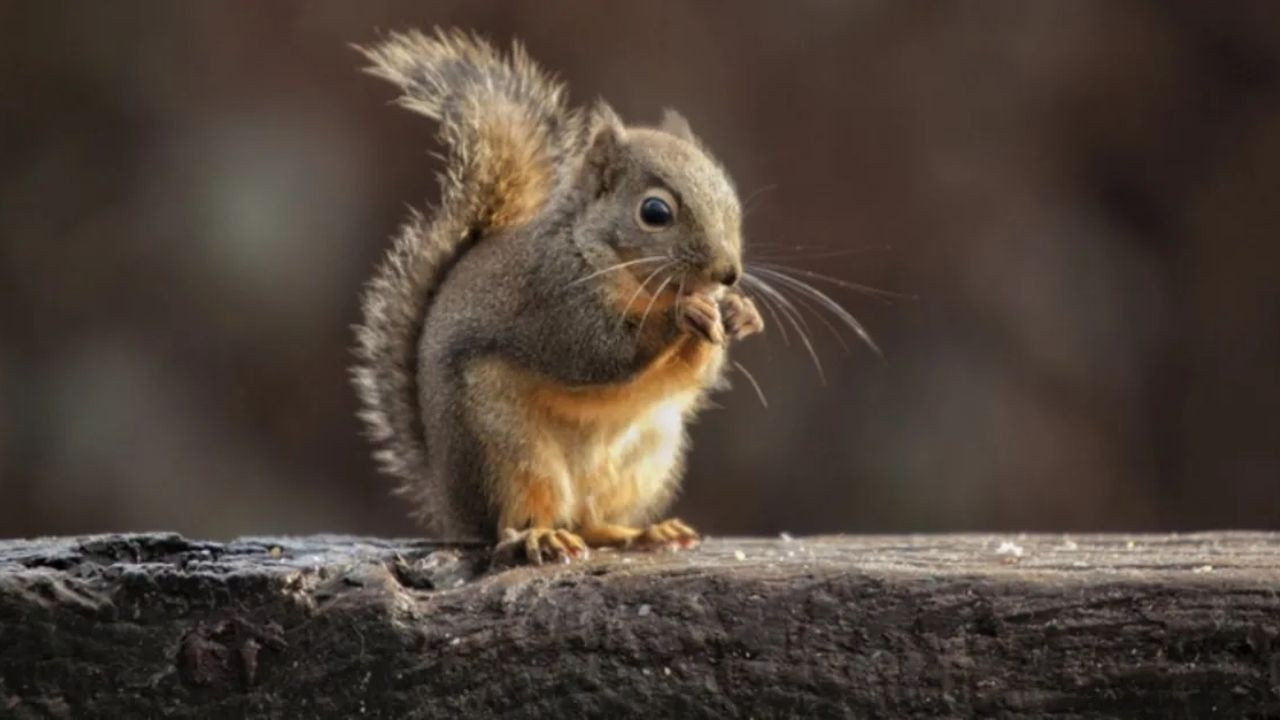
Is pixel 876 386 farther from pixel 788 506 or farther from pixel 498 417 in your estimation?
pixel 498 417

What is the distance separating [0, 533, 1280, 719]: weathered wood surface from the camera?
1.60 metres

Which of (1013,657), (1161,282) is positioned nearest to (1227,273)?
(1161,282)

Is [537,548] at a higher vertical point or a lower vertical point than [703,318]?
lower

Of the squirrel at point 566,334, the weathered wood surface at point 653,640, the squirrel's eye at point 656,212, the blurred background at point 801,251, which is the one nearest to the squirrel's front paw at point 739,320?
the squirrel at point 566,334

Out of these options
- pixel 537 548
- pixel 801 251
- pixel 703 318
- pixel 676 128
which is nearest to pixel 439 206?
pixel 676 128

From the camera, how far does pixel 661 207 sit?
2.07 metres

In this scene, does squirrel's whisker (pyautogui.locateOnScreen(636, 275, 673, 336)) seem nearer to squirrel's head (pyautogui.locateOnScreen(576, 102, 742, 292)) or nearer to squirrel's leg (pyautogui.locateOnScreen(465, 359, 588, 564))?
squirrel's head (pyautogui.locateOnScreen(576, 102, 742, 292))

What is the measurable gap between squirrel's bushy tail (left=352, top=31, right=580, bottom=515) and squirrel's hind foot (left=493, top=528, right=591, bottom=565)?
0.34 meters

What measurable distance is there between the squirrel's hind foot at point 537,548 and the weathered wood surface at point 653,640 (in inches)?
6.4

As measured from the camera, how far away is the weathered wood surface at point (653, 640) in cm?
160

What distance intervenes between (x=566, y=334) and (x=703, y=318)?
15cm

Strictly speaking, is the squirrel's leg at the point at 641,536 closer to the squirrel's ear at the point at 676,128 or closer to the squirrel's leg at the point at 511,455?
the squirrel's leg at the point at 511,455

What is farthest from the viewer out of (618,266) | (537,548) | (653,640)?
(618,266)

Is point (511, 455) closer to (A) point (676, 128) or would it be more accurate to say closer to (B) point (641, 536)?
(B) point (641, 536)
